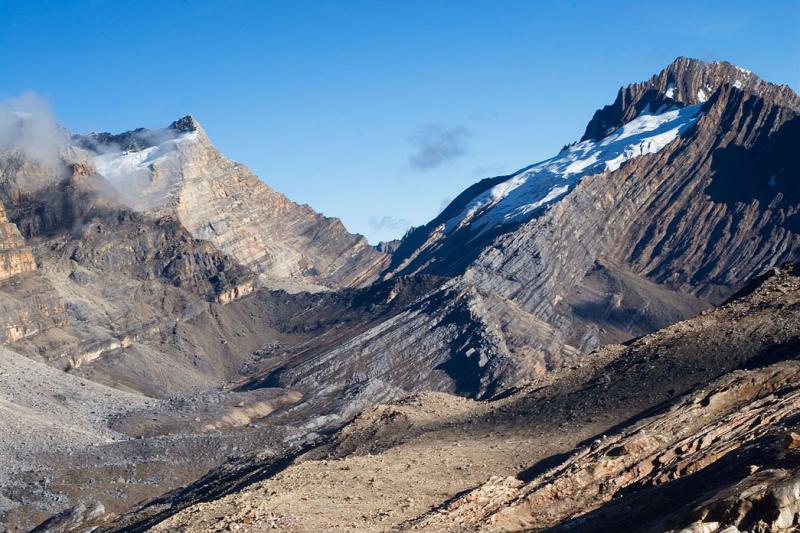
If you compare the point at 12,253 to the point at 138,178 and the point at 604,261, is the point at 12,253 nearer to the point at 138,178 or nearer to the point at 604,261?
the point at 138,178

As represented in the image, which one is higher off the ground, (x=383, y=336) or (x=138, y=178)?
(x=138, y=178)

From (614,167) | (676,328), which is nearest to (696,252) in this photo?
(614,167)

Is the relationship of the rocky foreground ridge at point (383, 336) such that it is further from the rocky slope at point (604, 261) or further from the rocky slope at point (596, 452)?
the rocky slope at point (604, 261)

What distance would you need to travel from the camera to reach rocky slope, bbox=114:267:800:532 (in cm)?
2873

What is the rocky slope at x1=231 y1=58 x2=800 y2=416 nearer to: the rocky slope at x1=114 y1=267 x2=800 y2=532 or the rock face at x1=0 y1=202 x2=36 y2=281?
the rock face at x1=0 y1=202 x2=36 y2=281

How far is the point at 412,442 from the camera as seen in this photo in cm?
4953

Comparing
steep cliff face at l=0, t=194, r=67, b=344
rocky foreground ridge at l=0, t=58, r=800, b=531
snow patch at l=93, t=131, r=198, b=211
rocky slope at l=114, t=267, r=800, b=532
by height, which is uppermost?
snow patch at l=93, t=131, r=198, b=211

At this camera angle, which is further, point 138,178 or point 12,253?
point 138,178

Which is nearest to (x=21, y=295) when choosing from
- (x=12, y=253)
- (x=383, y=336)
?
(x=12, y=253)

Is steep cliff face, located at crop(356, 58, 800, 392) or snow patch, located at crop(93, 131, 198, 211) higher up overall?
snow patch, located at crop(93, 131, 198, 211)

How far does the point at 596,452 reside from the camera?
3844 cm

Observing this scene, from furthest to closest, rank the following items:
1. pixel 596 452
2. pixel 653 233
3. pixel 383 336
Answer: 1. pixel 653 233
2. pixel 383 336
3. pixel 596 452

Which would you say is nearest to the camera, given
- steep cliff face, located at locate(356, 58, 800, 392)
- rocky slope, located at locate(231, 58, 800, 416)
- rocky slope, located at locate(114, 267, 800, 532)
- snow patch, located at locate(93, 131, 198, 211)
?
rocky slope, located at locate(114, 267, 800, 532)

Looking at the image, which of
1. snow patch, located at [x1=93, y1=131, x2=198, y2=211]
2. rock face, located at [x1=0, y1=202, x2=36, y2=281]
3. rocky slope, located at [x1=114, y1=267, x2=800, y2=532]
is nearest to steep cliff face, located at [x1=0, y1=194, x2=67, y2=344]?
rock face, located at [x1=0, y1=202, x2=36, y2=281]
